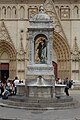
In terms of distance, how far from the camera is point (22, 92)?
74.6 ft

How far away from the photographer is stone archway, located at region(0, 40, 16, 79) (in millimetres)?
42594

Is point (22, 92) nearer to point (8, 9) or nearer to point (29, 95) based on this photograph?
point (29, 95)

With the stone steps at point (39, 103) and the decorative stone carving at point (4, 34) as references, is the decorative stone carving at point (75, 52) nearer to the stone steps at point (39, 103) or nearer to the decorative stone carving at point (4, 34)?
the decorative stone carving at point (4, 34)

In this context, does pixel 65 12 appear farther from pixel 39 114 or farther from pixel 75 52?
pixel 39 114

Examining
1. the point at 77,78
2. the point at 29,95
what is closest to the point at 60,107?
the point at 29,95

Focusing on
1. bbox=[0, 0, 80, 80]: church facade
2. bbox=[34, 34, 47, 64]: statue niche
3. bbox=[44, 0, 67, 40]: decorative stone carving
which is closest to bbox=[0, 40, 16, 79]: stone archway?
bbox=[0, 0, 80, 80]: church facade

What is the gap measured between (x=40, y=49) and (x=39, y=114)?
683 centimetres

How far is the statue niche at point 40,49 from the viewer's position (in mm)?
23234

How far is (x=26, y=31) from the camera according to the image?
4212 centimetres

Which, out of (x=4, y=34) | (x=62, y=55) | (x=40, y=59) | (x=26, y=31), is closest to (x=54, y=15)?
(x=26, y=31)

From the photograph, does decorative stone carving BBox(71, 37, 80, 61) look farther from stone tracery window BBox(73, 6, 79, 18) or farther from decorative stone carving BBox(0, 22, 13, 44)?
decorative stone carving BBox(0, 22, 13, 44)

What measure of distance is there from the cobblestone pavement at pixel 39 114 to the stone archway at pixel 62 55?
2320 centimetres

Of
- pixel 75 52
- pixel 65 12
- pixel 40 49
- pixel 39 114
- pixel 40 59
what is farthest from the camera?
pixel 65 12

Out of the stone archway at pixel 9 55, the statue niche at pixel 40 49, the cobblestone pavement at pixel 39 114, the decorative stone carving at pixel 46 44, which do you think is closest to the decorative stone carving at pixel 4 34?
the stone archway at pixel 9 55
